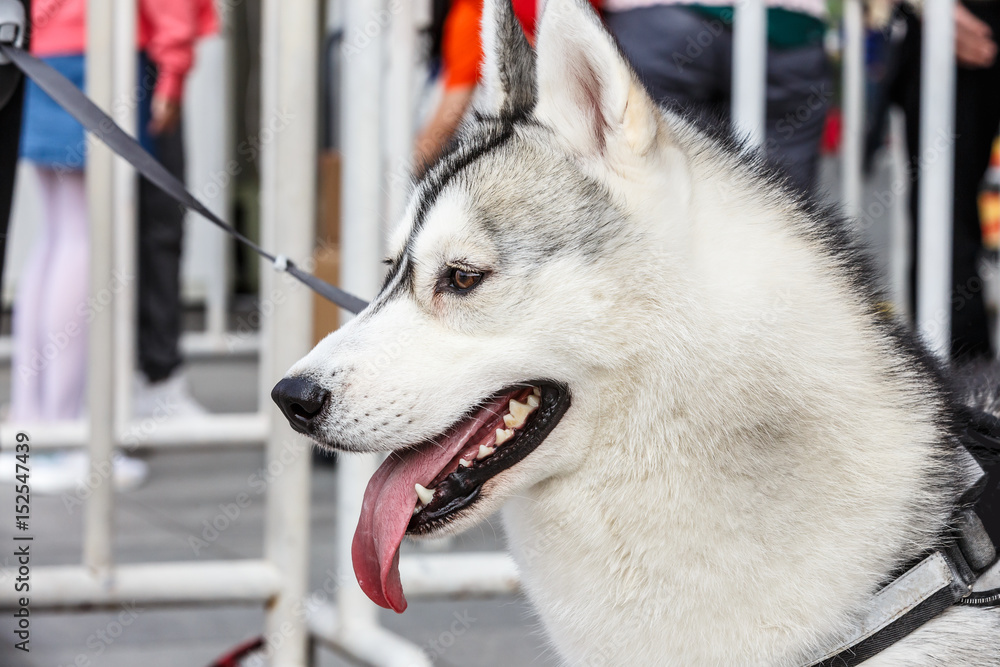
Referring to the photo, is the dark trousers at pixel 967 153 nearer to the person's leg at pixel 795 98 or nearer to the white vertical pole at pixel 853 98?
the white vertical pole at pixel 853 98

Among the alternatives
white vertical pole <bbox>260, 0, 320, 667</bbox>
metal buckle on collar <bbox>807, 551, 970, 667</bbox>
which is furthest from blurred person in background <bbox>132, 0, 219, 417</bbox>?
metal buckle on collar <bbox>807, 551, 970, 667</bbox>

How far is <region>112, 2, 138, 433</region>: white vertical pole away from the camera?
3.01 m

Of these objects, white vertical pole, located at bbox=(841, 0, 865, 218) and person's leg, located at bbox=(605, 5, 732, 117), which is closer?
person's leg, located at bbox=(605, 5, 732, 117)

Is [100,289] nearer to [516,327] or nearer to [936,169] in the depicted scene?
[516,327]

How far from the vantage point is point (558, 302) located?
1642 mm

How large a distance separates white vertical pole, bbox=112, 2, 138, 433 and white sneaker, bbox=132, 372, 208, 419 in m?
0.54

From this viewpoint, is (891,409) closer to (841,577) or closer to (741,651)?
(841,577)

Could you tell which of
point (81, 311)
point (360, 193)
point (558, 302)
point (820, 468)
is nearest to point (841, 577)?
point (820, 468)

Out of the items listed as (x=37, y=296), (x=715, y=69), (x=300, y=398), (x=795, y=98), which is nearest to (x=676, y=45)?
(x=715, y=69)

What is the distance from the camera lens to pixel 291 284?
105 inches

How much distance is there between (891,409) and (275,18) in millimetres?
2006

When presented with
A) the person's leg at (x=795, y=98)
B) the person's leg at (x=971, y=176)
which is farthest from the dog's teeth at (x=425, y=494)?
the person's leg at (x=971, y=176)

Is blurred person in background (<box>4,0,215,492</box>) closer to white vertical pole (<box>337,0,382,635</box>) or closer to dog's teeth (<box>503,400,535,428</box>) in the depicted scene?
white vertical pole (<box>337,0,382,635</box>)

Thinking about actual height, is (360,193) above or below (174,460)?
above
